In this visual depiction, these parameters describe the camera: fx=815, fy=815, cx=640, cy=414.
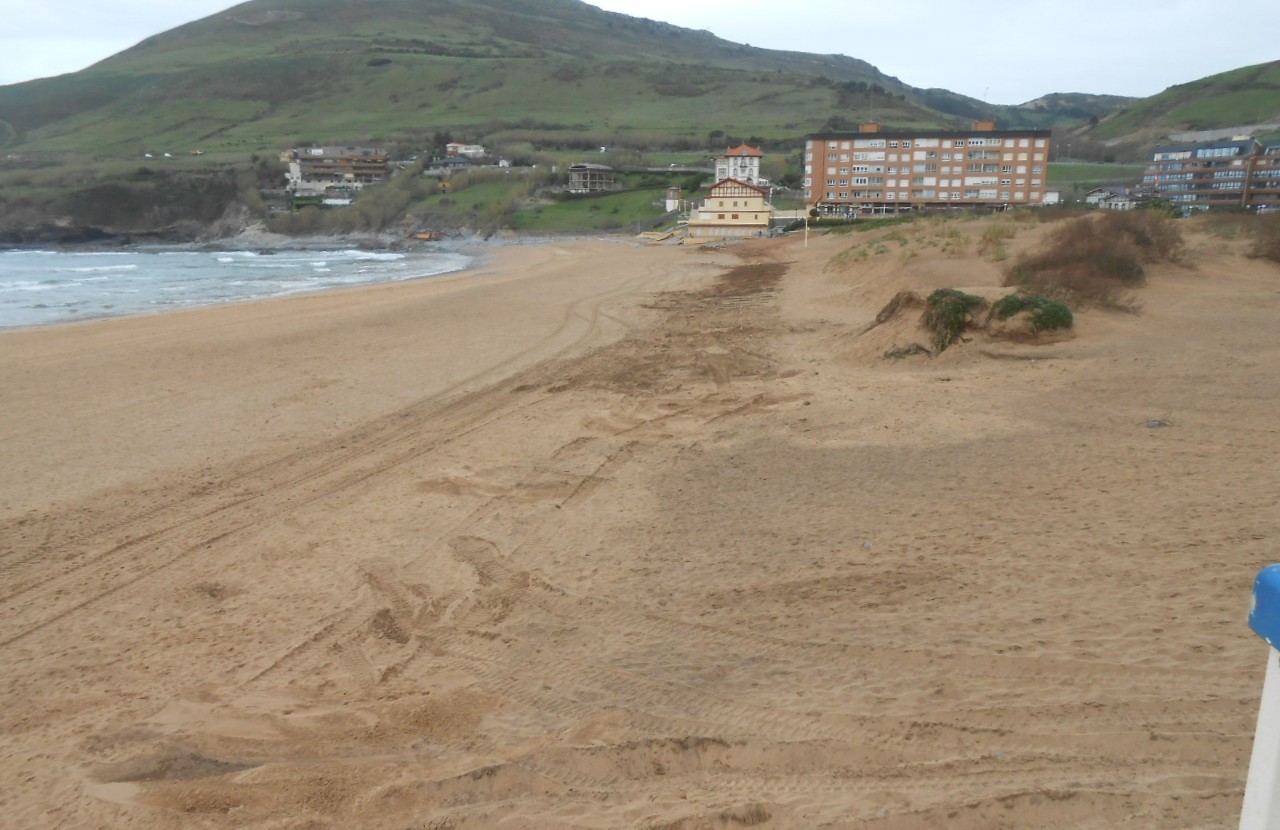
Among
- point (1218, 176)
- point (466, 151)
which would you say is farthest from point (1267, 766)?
point (466, 151)

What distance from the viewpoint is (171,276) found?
1772 inches

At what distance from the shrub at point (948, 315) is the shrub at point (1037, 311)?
1.30 ft

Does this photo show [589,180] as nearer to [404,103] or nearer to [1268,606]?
[404,103]

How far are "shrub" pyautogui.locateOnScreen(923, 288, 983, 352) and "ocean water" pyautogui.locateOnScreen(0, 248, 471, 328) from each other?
2585 centimetres

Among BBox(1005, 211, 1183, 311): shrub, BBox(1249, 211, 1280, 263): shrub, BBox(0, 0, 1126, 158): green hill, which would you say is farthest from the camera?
BBox(0, 0, 1126, 158): green hill

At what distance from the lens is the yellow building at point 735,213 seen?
56781 mm

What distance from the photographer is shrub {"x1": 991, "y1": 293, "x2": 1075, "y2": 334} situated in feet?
41.2

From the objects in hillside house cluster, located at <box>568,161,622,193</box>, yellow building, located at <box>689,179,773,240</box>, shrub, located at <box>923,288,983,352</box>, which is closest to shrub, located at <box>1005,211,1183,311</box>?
shrub, located at <box>923,288,983,352</box>

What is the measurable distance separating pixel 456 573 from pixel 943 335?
9.15 m

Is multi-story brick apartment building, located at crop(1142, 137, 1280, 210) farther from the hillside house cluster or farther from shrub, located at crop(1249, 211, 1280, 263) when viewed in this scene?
the hillside house cluster

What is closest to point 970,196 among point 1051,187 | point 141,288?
point 1051,187

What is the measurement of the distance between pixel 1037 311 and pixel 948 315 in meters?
1.30

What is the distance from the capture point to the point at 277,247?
249 feet

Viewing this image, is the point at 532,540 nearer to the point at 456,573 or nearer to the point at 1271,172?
the point at 456,573
